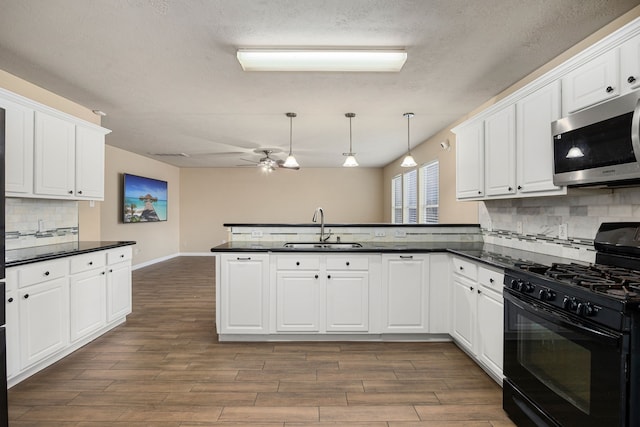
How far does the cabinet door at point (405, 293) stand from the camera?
314cm

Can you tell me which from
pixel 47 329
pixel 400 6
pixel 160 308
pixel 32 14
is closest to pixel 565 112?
pixel 400 6

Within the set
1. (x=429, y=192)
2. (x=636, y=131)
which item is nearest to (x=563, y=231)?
(x=636, y=131)

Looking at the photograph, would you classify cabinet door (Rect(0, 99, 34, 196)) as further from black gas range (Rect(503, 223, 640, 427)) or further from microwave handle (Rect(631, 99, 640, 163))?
microwave handle (Rect(631, 99, 640, 163))

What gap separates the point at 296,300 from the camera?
3.16 m

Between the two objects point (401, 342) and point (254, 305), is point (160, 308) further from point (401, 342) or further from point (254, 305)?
point (401, 342)

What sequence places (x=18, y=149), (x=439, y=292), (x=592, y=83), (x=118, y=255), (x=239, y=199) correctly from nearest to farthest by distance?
(x=592, y=83) < (x=18, y=149) < (x=439, y=292) < (x=118, y=255) < (x=239, y=199)

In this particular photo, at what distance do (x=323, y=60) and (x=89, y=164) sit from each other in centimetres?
273

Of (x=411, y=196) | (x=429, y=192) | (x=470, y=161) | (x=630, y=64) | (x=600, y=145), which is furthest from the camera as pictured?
(x=411, y=196)

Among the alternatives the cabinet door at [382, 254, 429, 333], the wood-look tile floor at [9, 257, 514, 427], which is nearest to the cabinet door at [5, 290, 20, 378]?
the wood-look tile floor at [9, 257, 514, 427]

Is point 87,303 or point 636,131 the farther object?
point 87,303

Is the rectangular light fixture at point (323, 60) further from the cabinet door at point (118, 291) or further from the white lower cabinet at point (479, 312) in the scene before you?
the cabinet door at point (118, 291)

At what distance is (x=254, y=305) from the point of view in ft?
10.3

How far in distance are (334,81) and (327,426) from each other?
2.75 metres

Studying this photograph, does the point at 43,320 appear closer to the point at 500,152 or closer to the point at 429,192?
the point at 500,152
